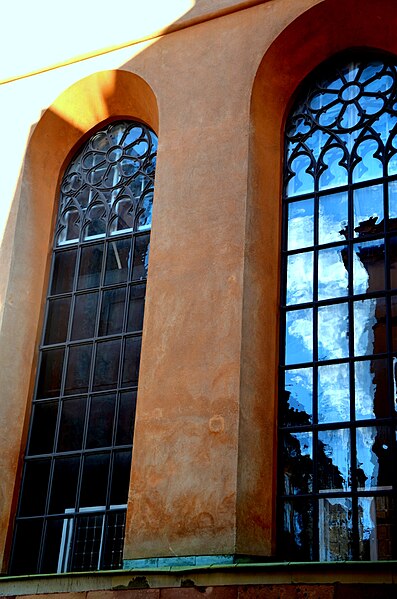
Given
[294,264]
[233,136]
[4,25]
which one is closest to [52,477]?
[294,264]

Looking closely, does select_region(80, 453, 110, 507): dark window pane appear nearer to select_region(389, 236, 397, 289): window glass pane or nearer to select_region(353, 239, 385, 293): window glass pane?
select_region(353, 239, 385, 293): window glass pane

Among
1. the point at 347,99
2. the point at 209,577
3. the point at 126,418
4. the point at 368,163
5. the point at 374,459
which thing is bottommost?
the point at 209,577

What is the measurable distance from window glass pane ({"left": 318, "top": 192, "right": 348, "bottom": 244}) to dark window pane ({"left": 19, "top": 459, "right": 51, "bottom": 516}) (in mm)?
3521

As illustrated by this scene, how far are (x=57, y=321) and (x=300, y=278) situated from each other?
110 inches

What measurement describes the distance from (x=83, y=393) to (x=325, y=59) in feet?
13.9

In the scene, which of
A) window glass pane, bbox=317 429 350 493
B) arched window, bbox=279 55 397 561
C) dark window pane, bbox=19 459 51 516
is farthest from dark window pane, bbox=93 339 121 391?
window glass pane, bbox=317 429 350 493

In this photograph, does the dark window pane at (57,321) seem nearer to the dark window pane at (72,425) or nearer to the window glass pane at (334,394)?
the dark window pane at (72,425)

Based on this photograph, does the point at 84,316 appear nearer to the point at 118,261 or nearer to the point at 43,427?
the point at 118,261

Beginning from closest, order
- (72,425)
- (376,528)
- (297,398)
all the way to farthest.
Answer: (376,528) < (297,398) < (72,425)

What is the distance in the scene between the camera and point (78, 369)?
10.5m

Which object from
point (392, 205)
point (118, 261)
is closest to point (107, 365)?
point (118, 261)

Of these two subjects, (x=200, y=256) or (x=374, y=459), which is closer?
(x=374, y=459)

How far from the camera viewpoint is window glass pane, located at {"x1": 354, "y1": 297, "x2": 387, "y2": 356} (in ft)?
29.7

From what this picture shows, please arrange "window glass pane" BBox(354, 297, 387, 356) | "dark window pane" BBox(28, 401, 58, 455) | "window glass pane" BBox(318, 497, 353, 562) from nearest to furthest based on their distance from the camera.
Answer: "window glass pane" BBox(318, 497, 353, 562)
"window glass pane" BBox(354, 297, 387, 356)
"dark window pane" BBox(28, 401, 58, 455)
